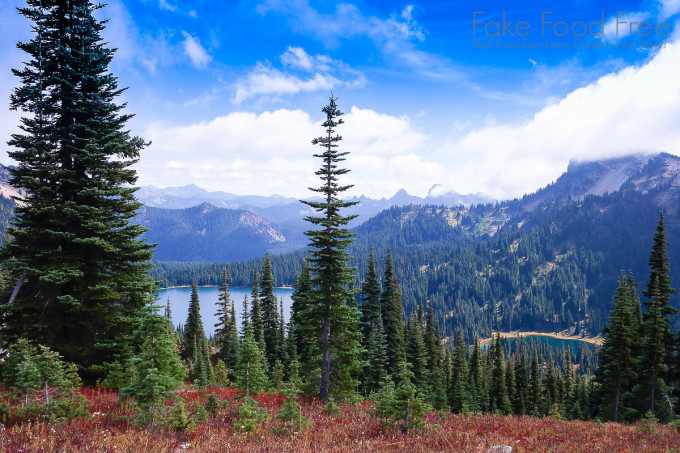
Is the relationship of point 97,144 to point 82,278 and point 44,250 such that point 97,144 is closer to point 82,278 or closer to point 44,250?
point 44,250

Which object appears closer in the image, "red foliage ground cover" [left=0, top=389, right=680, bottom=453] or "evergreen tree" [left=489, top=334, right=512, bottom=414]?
"red foliage ground cover" [left=0, top=389, right=680, bottom=453]

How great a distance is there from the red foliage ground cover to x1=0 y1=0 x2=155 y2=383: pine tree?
4.84m

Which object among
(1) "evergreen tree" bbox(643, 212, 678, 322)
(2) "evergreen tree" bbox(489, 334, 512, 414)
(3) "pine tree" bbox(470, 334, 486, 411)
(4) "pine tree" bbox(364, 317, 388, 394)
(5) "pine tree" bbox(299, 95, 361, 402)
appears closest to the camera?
(5) "pine tree" bbox(299, 95, 361, 402)

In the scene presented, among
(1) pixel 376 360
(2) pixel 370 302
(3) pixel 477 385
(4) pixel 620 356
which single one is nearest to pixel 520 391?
(3) pixel 477 385

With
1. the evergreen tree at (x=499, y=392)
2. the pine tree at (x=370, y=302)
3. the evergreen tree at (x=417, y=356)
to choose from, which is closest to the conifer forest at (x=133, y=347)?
A: the pine tree at (x=370, y=302)

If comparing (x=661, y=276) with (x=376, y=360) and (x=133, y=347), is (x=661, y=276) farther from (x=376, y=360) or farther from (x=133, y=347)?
(x=133, y=347)

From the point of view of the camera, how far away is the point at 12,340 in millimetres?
14445

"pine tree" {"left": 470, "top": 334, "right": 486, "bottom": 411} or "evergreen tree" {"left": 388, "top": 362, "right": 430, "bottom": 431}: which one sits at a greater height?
"evergreen tree" {"left": 388, "top": 362, "right": 430, "bottom": 431}

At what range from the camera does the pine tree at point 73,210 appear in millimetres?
15062

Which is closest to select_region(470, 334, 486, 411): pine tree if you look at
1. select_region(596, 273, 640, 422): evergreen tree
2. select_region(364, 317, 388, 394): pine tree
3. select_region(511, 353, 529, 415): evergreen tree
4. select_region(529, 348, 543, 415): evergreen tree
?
select_region(511, 353, 529, 415): evergreen tree

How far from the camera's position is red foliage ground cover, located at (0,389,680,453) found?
23.9 feet

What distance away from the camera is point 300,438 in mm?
8797

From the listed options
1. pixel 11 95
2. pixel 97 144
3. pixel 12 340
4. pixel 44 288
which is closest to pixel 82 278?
pixel 44 288

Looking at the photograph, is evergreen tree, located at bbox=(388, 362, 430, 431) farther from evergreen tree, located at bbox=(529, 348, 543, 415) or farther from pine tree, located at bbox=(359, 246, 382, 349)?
evergreen tree, located at bbox=(529, 348, 543, 415)
